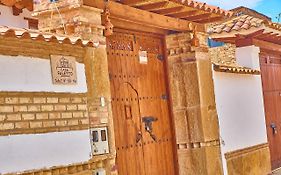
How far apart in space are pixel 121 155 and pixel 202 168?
164cm

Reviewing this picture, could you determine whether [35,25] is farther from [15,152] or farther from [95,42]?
[15,152]

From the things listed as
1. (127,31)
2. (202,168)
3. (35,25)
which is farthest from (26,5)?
(202,168)

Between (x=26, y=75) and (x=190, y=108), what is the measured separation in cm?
374

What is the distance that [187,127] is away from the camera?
7.71 meters

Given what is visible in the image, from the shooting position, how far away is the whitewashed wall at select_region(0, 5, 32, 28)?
25.4 feet

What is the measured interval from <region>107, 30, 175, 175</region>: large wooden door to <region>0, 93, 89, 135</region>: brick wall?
151 centimetres

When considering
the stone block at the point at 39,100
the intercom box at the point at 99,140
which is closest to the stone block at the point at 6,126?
the stone block at the point at 39,100

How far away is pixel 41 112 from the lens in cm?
464

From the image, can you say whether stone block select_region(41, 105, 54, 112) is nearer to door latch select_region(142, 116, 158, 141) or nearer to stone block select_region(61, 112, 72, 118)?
stone block select_region(61, 112, 72, 118)

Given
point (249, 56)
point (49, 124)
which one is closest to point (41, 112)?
point (49, 124)

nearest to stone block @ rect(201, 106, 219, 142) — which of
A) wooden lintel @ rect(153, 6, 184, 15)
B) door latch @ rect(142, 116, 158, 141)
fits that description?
door latch @ rect(142, 116, 158, 141)

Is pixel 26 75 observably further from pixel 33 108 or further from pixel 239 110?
pixel 239 110

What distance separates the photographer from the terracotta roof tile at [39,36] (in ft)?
13.9

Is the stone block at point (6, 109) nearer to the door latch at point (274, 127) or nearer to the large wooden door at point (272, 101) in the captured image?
the large wooden door at point (272, 101)
